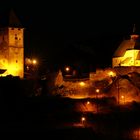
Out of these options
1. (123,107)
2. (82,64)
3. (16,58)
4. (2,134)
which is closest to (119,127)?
(123,107)

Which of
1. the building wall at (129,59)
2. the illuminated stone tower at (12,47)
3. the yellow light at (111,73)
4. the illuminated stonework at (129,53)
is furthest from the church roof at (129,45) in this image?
the illuminated stone tower at (12,47)

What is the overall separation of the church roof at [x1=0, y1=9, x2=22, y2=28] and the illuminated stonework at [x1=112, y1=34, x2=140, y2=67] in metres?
19.3

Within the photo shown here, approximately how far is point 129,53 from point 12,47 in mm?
20784

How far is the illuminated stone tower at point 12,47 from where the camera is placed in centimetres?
7744

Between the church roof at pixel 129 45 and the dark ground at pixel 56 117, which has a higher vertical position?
the church roof at pixel 129 45

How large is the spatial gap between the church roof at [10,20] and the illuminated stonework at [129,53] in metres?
19.3

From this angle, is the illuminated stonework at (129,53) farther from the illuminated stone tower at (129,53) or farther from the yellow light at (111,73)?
the yellow light at (111,73)

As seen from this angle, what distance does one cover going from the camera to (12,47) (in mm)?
78375

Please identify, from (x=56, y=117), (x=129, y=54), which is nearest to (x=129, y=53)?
(x=129, y=54)

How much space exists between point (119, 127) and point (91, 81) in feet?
43.8

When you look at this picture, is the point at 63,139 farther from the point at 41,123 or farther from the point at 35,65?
the point at 35,65

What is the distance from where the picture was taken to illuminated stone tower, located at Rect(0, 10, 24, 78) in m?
77.4

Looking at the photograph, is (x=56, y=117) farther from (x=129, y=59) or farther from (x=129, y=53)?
(x=129, y=53)

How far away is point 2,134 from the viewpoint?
178ft
